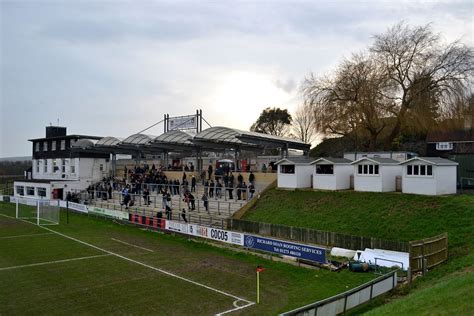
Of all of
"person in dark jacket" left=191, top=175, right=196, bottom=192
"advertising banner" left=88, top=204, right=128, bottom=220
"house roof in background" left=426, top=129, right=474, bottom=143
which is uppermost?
"house roof in background" left=426, top=129, right=474, bottom=143

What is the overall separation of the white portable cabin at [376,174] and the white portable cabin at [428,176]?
1.18m

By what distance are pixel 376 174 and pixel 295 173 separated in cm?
630

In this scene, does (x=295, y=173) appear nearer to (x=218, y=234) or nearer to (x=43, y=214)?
(x=218, y=234)

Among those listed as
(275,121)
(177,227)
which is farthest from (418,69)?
(275,121)

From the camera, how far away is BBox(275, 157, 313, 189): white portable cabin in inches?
1196

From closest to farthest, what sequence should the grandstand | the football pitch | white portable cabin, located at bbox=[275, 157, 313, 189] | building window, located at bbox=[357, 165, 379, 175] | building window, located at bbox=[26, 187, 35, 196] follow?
the football pitch < building window, located at bbox=[357, 165, 379, 175] < white portable cabin, located at bbox=[275, 157, 313, 189] < the grandstand < building window, located at bbox=[26, 187, 35, 196]

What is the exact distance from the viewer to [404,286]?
597 inches

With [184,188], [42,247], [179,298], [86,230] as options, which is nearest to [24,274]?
[42,247]

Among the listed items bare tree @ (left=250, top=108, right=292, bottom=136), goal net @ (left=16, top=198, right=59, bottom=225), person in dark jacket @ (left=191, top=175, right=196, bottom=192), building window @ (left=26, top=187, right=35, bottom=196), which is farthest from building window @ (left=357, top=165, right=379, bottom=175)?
bare tree @ (left=250, top=108, right=292, bottom=136)

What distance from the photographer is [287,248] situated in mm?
20281

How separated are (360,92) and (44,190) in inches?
1634

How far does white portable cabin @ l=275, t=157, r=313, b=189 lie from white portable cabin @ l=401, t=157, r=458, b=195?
7.49 meters

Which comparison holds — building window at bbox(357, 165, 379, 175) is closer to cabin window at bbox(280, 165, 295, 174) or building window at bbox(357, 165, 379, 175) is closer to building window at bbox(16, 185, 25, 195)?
cabin window at bbox(280, 165, 295, 174)

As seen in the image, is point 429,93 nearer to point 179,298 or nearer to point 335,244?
point 335,244
